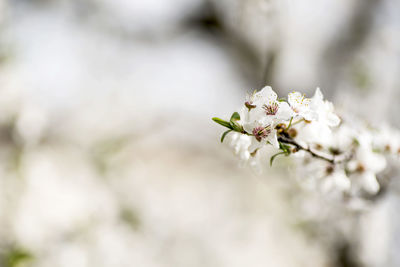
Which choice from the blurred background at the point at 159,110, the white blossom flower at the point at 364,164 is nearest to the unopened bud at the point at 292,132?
the white blossom flower at the point at 364,164

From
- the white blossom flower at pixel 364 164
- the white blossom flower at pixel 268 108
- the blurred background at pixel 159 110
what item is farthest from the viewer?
the blurred background at pixel 159 110

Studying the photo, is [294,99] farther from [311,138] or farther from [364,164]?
[364,164]

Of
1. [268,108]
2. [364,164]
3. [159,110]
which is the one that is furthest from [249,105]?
[159,110]

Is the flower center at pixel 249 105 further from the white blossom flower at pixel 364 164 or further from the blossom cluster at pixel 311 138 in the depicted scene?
the white blossom flower at pixel 364 164

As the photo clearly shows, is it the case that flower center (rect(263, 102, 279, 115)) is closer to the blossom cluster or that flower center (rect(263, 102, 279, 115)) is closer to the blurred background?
the blossom cluster

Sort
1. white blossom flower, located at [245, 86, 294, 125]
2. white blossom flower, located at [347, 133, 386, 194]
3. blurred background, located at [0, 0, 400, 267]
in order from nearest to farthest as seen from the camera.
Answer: white blossom flower, located at [245, 86, 294, 125], white blossom flower, located at [347, 133, 386, 194], blurred background, located at [0, 0, 400, 267]

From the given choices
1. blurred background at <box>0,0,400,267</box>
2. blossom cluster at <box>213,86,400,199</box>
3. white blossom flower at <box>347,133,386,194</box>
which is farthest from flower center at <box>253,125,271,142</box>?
blurred background at <box>0,0,400,267</box>

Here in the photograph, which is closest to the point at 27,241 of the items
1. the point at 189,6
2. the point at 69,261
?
the point at 69,261
